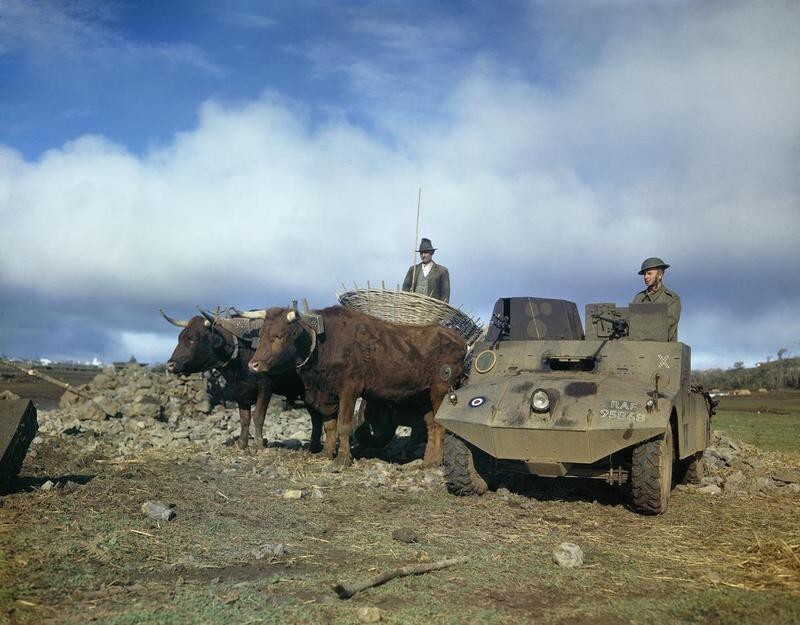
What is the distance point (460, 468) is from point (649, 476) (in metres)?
2.00

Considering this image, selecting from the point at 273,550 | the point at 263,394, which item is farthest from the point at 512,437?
the point at 263,394

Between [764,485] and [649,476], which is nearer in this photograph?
[649,476]

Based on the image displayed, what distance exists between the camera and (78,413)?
15359 mm

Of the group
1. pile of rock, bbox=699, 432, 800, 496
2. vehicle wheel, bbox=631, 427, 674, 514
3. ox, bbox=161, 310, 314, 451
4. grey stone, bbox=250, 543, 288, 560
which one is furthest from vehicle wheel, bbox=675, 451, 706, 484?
grey stone, bbox=250, 543, 288, 560

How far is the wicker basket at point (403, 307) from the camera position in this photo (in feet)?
38.9

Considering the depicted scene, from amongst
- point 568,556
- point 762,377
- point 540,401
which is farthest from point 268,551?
point 762,377

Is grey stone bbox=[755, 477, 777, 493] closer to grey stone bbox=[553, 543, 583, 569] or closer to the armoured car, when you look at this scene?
the armoured car

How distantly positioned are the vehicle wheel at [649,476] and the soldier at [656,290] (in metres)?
2.80

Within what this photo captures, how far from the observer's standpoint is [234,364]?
13.1 meters

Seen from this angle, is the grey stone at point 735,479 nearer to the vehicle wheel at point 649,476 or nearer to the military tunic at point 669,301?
the military tunic at point 669,301

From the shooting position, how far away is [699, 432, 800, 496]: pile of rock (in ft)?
31.6

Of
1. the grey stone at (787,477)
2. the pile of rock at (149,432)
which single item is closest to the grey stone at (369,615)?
the grey stone at (787,477)

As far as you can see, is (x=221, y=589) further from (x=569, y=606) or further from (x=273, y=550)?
(x=569, y=606)

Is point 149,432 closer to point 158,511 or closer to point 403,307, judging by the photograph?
point 403,307
